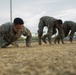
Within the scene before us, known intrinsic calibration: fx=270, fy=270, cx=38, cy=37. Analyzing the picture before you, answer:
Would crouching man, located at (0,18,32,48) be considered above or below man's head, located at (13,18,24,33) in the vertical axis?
below

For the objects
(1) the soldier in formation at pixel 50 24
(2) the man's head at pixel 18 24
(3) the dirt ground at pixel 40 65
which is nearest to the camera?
(3) the dirt ground at pixel 40 65

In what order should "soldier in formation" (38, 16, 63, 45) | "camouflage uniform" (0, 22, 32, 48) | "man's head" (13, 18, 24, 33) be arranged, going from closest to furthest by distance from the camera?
"man's head" (13, 18, 24, 33), "camouflage uniform" (0, 22, 32, 48), "soldier in formation" (38, 16, 63, 45)

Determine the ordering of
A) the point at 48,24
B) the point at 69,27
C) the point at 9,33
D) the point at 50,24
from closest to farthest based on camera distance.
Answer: the point at 9,33, the point at 50,24, the point at 48,24, the point at 69,27

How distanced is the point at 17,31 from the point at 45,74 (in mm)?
6517

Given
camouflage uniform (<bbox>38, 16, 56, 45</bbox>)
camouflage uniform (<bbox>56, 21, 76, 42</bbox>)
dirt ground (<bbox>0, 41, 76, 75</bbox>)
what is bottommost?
camouflage uniform (<bbox>56, 21, 76, 42</bbox>)

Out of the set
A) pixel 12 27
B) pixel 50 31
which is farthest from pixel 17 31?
pixel 50 31

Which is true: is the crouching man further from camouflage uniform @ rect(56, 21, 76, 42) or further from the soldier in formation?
camouflage uniform @ rect(56, 21, 76, 42)

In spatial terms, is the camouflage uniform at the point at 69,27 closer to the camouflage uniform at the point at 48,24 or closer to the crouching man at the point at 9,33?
the camouflage uniform at the point at 48,24

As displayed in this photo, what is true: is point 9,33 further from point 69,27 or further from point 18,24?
point 69,27

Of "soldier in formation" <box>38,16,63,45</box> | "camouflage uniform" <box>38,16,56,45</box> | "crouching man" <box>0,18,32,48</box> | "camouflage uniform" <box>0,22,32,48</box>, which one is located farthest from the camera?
"camouflage uniform" <box>38,16,56,45</box>

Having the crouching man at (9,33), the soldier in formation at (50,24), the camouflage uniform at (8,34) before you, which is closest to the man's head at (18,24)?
the crouching man at (9,33)

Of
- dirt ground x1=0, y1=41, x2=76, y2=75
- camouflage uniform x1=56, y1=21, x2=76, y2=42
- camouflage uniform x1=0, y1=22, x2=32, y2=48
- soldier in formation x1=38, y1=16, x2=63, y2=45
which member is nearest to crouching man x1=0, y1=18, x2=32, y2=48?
camouflage uniform x1=0, y1=22, x2=32, y2=48

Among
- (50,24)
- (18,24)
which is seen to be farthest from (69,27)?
(18,24)

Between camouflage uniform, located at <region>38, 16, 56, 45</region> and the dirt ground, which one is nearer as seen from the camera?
the dirt ground
